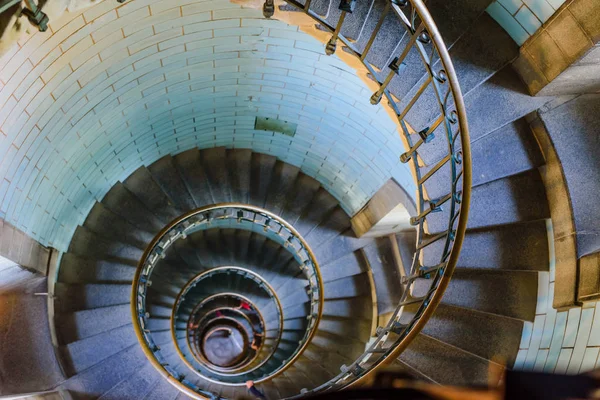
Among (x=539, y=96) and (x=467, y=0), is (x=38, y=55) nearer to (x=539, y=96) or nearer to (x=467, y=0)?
(x=467, y=0)

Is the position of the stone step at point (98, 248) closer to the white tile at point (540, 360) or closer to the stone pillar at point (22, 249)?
the stone pillar at point (22, 249)

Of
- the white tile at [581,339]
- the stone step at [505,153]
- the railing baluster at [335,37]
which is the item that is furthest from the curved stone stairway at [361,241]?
the white tile at [581,339]

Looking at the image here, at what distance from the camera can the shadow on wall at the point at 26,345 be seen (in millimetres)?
5609

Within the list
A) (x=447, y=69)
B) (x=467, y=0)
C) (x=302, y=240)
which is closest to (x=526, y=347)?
(x=447, y=69)

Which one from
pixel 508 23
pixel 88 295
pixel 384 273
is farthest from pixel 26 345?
pixel 508 23

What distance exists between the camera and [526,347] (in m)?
4.48

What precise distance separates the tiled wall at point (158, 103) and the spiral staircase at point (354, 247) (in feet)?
1.87

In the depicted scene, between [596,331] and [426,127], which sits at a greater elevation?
[426,127]

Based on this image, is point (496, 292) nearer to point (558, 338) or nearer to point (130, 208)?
point (558, 338)

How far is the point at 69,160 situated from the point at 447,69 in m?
4.37

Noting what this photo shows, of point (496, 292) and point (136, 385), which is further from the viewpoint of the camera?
point (136, 385)

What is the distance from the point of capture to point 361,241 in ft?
26.1

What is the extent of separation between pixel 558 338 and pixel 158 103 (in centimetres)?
521

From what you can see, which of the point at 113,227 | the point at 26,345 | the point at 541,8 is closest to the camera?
the point at 541,8
